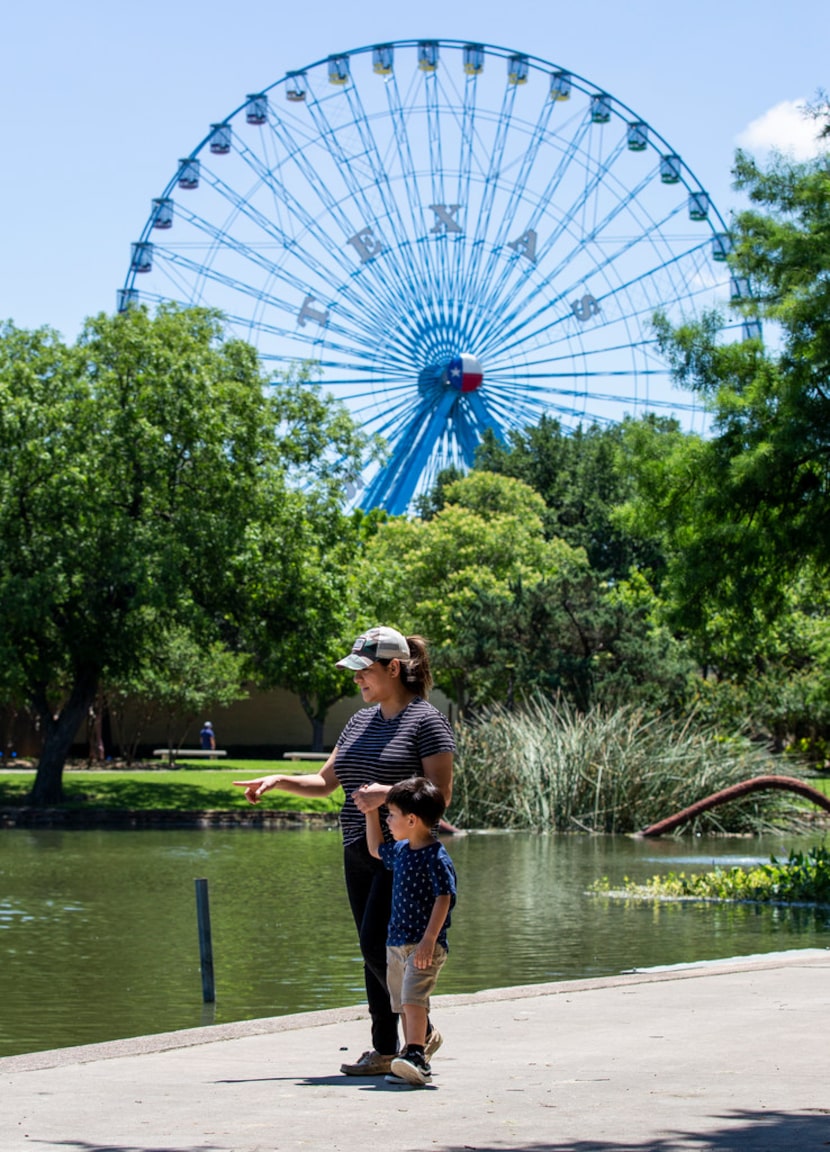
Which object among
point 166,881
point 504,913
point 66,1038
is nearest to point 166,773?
point 166,881

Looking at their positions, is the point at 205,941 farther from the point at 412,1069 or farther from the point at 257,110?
the point at 257,110

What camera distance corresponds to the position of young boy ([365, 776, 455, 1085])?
586 centimetres

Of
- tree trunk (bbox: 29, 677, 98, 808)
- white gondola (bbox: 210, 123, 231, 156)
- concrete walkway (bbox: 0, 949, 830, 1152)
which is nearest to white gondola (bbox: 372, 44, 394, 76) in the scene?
white gondola (bbox: 210, 123, 231, 156)

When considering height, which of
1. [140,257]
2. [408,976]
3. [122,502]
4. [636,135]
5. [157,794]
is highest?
[636,135]

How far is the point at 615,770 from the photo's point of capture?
86.0 feet

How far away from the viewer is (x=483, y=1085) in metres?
5.75

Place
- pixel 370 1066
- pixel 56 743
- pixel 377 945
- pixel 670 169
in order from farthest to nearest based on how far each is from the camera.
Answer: pixel 670 169 < pixel 56 743 < pixel 377 945 < pixel 370 1066

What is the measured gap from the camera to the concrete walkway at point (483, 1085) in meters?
4.80

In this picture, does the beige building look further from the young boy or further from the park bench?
the young boy

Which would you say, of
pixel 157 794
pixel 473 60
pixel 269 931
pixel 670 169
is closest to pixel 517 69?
pixel 473 60

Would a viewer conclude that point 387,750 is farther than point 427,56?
No

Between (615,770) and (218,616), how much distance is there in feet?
29.8

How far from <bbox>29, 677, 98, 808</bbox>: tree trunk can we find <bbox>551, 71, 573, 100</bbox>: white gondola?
81.8ft

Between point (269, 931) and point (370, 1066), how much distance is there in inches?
287
